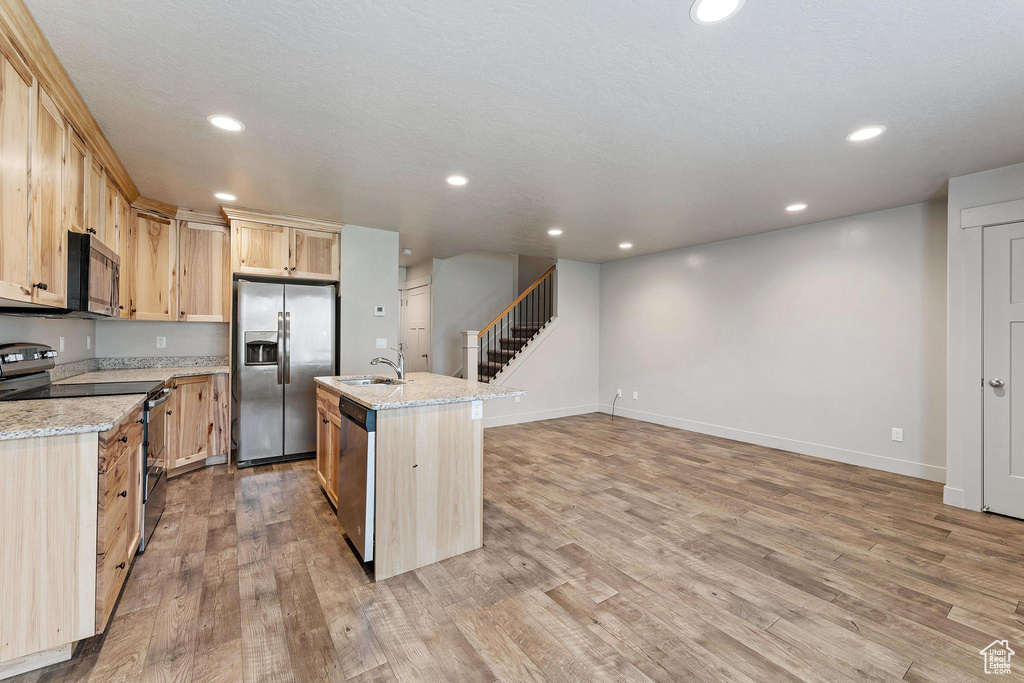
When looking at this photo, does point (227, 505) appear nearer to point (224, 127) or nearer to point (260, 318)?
→ point (260, 318)

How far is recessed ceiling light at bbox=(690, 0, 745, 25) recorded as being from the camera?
1572mm

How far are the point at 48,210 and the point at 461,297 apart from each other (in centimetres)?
574

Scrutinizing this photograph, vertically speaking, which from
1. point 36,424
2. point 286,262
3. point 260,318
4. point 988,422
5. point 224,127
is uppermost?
point 224,127

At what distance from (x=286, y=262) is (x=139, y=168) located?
138 cm

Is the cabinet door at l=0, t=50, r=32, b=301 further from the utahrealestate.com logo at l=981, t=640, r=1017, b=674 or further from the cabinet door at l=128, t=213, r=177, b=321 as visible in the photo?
the utahrealestate.com logo at l=981, t=640, r=1017, b=674

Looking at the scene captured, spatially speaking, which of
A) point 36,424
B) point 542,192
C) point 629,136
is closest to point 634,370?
point 542,192

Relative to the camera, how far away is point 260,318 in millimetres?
4176

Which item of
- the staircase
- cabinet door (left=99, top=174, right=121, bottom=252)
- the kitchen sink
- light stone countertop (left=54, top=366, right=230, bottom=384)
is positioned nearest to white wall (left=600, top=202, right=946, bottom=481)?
the staircase

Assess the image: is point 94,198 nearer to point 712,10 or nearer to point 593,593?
point 712,10

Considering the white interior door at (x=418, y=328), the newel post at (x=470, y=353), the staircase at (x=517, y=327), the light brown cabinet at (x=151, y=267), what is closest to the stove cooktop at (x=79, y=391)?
the light brown cabinet at (x=151, y=267)

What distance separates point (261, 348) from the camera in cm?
421

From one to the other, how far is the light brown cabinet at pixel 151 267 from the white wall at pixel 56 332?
407 millimetres

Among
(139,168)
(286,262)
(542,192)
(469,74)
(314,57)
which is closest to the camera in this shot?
(314,57)

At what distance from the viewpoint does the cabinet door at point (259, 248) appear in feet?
13.8
